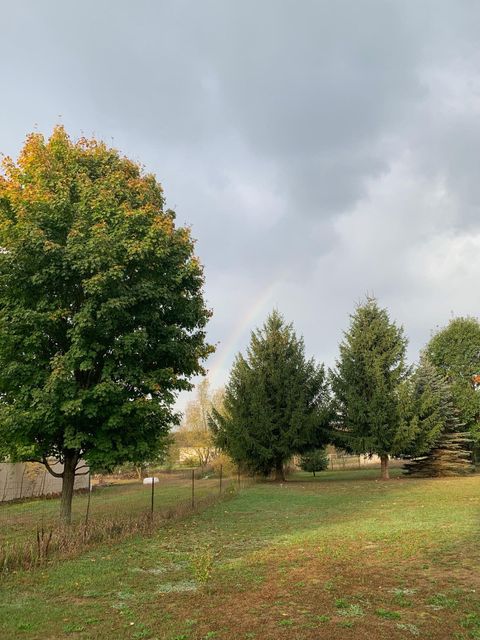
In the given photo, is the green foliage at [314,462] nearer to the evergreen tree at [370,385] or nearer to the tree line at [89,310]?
the evergreen tree at [370,385]

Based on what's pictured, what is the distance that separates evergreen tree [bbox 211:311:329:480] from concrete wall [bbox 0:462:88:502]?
12334mm

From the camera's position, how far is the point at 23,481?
103ft

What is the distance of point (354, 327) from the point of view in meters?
33.8

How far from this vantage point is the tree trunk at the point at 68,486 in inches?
537

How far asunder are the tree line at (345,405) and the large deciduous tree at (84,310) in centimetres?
1891

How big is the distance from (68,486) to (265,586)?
861cm

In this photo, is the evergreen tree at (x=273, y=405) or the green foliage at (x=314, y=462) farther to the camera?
the green foliage at (x=314, y=462)

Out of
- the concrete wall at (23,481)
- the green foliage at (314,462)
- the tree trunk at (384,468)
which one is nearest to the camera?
the concrete wall at (23,481)

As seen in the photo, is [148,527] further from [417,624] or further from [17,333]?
[417,624]

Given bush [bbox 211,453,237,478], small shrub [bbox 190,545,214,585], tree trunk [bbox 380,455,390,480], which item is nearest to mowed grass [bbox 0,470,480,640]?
small shrub [bbox 190,545,214,585]

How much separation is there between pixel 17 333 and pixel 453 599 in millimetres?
10954

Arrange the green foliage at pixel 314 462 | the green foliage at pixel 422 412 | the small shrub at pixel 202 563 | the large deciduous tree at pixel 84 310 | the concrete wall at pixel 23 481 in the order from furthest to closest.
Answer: the green foliage at pixel 314 462 → the green foliage at pixel 422 412 → the concrete wall at pixel 23 481 → the large deciduous tree at pixel 84 310 → the small shrub at pixel 202 563

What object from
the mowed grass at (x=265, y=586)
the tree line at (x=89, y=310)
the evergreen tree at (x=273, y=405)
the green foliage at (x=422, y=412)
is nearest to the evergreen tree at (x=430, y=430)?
the green foliage at (x=422, y=412)

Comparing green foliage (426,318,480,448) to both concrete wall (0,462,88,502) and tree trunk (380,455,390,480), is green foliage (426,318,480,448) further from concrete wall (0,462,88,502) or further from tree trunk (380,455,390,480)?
concrete wall (0,462,88,502)
